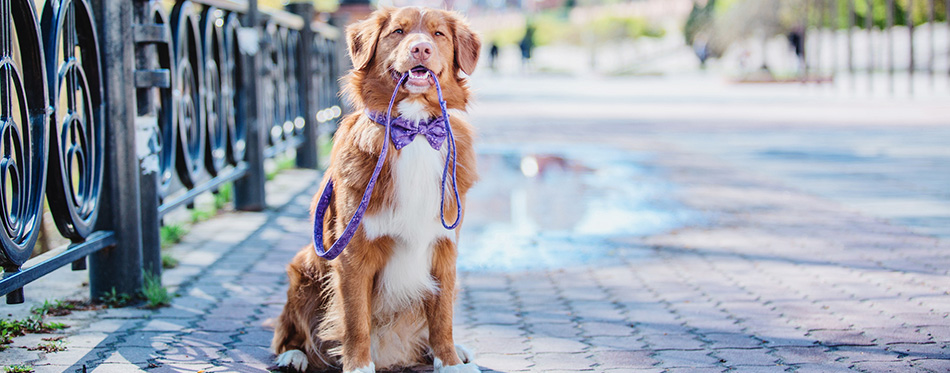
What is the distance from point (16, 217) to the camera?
3689 millimetres

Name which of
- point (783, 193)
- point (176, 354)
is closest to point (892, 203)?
point (783, 193)

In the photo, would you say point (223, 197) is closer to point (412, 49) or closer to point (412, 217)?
point (412, 217)

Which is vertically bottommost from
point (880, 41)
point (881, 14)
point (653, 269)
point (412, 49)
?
point (653, 269)

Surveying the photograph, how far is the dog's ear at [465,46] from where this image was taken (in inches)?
139

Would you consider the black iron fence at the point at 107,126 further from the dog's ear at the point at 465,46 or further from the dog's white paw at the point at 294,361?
the dog's ear at the point at 465,46

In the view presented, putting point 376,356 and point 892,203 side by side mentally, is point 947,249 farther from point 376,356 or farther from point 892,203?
point 376,356

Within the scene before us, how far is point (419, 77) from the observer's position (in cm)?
329

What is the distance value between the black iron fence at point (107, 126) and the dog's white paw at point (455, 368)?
171cm

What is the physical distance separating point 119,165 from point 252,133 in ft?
10.6

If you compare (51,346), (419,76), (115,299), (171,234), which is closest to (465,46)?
(419,76)

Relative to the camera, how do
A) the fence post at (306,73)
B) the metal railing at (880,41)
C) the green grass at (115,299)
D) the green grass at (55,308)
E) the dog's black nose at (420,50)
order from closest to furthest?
the dog's black nose at (420,50) → the green grass at (55,308) → the green grass at (115,299) → the fence post at (306,73) → the metal railing at (880,41)

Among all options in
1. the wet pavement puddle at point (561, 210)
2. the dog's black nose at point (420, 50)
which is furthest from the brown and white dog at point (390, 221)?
the wet pavement puddle at point (561, 210)

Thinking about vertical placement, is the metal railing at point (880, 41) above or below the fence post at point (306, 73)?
above

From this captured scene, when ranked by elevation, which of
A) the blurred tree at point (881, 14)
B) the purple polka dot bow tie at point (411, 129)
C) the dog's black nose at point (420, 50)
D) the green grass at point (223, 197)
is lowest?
the green grass at point (223, 197)
